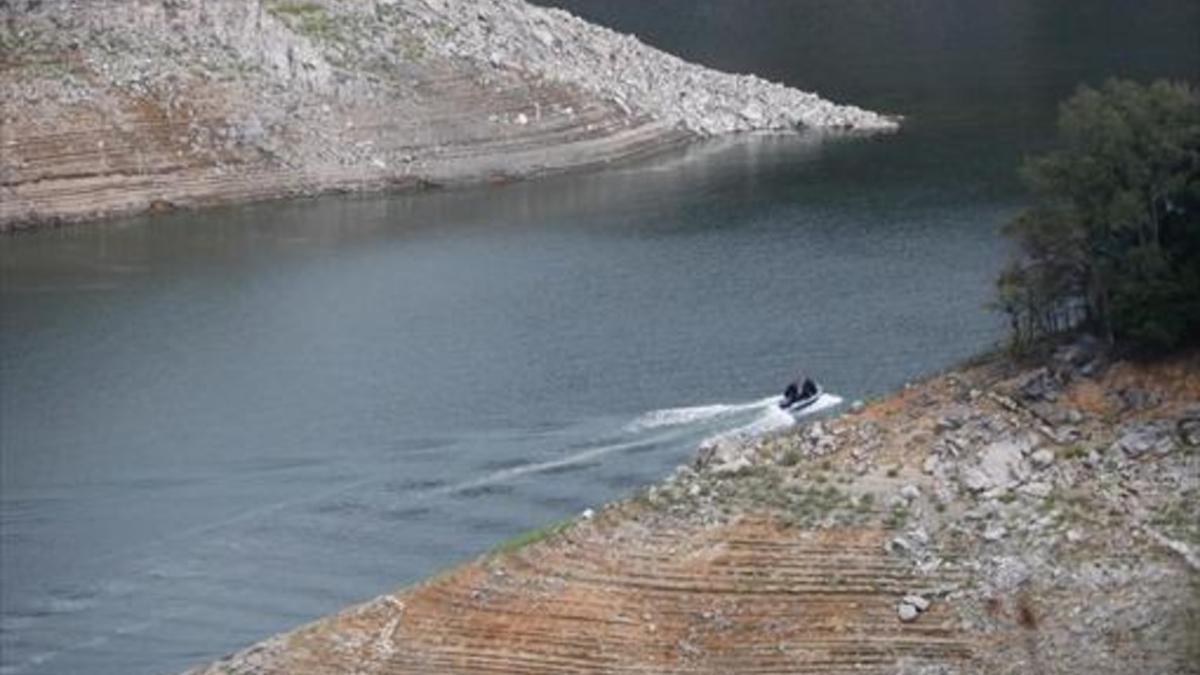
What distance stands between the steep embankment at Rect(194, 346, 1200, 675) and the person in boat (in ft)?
30.1

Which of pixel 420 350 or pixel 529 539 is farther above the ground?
pixel 529 539

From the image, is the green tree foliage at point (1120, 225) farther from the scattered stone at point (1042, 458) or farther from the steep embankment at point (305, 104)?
the steep embankment at point (305, 104)

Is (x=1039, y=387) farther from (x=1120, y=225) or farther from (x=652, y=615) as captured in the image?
(x=652, y=615)

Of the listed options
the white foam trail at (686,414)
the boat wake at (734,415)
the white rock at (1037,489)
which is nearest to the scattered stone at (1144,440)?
the white rock at (1037,489)

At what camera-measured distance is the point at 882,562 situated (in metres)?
30.6

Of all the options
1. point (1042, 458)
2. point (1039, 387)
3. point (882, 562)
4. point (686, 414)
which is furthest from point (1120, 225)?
point (686, 414)

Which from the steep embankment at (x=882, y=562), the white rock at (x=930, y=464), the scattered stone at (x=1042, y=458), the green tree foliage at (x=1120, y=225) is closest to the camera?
the steep embankment at (x=882, y=562)

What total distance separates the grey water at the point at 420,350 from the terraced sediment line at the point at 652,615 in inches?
154

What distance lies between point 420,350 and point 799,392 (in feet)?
31.4

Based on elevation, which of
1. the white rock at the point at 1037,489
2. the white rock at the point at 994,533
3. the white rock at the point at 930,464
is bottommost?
the white rock at the point at 994,533

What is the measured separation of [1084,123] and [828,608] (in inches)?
316

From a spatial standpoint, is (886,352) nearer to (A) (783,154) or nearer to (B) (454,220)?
(B) (454,220)

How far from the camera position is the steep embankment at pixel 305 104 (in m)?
72.1

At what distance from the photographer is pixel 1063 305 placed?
1377 inches
